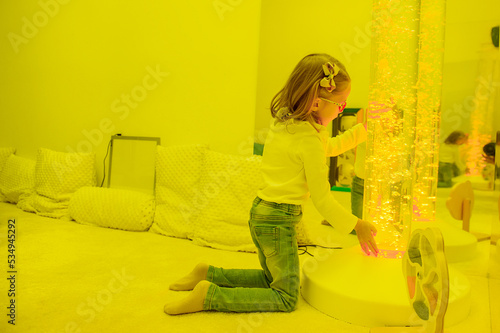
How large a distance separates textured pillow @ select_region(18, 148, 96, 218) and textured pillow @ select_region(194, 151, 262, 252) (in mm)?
869

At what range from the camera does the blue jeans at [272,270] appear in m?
1.00

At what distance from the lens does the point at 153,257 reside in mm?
1469

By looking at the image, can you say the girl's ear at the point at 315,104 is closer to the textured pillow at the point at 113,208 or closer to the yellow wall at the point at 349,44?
the yellow wall at the point at 349,44

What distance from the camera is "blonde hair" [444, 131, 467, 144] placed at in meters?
1.79

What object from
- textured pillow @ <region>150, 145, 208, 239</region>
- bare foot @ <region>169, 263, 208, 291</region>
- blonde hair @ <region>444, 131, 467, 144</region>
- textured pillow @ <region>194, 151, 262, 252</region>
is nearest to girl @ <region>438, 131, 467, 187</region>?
blonde hair @ <region>444, 131, 467, 144</region>

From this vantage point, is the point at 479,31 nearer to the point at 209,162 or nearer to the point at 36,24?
the point at 209,162

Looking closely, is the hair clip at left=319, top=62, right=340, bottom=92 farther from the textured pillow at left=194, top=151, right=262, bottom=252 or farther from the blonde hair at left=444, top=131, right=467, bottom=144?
the blonde hair at left=444, top=131, right=467, bottom=144

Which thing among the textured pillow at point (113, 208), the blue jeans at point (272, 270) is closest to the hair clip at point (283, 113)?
the blue jeans at point (272, 270)

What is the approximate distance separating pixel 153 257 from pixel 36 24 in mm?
1942

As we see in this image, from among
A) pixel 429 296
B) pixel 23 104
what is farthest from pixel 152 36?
pixel 429 296

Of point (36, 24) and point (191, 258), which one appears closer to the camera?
point (191, 258)

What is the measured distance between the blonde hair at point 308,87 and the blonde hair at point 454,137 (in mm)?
1027

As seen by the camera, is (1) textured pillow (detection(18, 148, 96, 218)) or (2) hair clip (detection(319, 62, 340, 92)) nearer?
(2) hair clip (detection(319, 62, 340, 92))

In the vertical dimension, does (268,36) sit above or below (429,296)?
above
